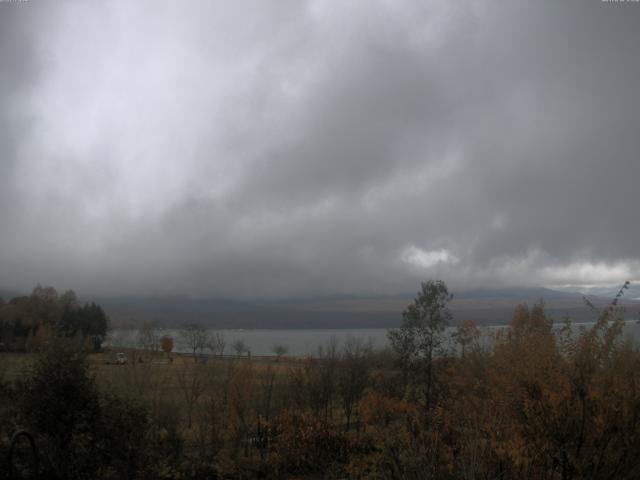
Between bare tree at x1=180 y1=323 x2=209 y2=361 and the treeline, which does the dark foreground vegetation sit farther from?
bare tree at x1=180 y1=323 x2=209 y2=361

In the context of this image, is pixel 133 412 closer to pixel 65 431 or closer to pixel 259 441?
pixel 65 431

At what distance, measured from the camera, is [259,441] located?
2261 centimetres

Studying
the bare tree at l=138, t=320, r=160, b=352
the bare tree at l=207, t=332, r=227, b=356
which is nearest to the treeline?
the bare tree at l=138, t=320, r=160, b=352

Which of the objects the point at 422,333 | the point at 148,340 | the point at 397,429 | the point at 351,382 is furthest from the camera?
the point at 148,340

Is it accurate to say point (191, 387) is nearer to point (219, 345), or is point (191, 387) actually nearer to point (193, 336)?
point (219, 345)

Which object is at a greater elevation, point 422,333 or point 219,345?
point 422,333

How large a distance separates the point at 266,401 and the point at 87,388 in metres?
13.4

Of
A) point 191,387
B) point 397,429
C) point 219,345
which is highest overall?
point 397,429

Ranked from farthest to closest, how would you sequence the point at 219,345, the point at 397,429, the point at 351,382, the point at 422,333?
the point at 219,345 < the point at 351,382 < the point at 422,333 < the point at 397,429

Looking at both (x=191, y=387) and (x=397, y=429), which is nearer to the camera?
(x=397, y=429)

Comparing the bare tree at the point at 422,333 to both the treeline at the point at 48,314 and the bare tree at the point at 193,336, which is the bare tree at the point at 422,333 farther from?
the bare tree at the point at 193,336

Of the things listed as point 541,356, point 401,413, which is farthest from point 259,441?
point 541,356

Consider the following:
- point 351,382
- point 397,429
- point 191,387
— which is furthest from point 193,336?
point 397,429

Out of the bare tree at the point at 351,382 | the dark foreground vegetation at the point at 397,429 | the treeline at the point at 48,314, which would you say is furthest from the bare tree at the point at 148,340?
the dark foreground vegetation at the point at 397,429
